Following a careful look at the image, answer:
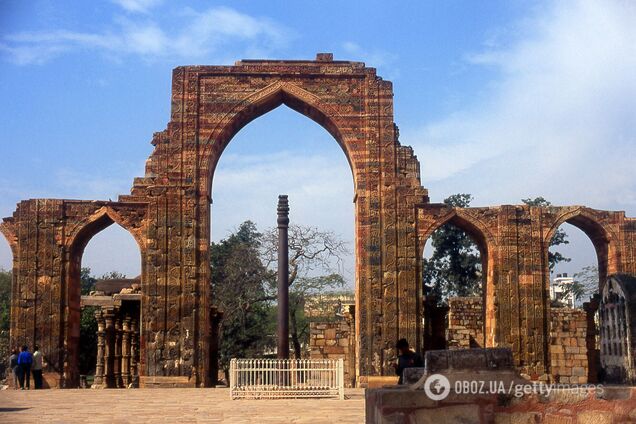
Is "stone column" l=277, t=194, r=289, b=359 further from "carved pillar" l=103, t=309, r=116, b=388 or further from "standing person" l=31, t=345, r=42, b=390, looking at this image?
"carved pillar" l=103, t=309, r=116, b=388

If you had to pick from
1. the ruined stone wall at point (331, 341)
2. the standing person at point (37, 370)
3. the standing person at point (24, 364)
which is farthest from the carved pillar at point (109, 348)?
the ruined stone wall at point (331, 341)

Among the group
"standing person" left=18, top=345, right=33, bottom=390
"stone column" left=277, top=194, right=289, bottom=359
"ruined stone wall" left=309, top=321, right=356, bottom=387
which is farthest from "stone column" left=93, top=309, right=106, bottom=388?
"stone column" left=277, top=194, right=289, bottom=359

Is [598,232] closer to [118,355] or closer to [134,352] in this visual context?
[118,355]

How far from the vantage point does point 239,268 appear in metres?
32.7

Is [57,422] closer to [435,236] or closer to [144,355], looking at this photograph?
[144,355]

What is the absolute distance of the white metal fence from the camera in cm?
1343

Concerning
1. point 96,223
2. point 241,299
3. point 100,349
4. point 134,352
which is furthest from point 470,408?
point 241,299

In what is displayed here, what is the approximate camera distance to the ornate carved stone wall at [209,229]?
17281 mm

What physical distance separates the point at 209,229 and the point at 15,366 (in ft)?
15.3

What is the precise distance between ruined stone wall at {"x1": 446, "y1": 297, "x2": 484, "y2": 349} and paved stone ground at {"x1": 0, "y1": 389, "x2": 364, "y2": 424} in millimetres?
7887

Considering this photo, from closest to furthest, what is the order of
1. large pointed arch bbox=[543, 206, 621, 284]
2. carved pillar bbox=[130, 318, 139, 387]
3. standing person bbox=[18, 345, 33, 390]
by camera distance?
standing person bbox=[18, 345, 33, 390], large pointed arch bbox=[543, 206, 621, 284], carved pillar bbox=[130, 318, 139, 387]

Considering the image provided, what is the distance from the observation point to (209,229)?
58.6 feet

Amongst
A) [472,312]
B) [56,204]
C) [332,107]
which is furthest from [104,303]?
[472,312]

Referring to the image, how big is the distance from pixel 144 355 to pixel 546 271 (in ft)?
28.2
